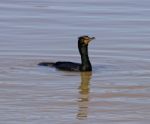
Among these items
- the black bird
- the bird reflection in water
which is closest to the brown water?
the bird reflection in water

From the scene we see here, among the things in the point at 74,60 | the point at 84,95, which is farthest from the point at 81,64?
the point at 84,95

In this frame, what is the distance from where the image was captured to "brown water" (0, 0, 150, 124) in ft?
45.6

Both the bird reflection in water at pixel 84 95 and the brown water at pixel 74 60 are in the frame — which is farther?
the brown water at pixel 74 60

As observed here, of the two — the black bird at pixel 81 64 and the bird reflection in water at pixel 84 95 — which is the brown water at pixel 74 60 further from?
the black bird at pixel 81 64

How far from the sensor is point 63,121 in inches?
516

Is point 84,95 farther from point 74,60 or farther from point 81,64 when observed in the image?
point 74,60

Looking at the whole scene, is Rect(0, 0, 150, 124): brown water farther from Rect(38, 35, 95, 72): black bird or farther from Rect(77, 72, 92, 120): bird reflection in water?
Rect(38, 35, 95, 72): black bird

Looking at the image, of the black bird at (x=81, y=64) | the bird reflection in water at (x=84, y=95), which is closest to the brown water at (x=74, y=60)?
the bird reflection in water at (x=84, y=95)

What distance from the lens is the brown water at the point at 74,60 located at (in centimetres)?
1390

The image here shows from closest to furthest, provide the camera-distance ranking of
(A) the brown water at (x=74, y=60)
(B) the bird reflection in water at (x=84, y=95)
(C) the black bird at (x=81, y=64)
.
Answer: (B) the bird reflection in water at (x=84, y=95), (A) the brown water at (x=74, y=60), (C) the black bird at (x=81, y=64)

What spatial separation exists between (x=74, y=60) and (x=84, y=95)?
13.9 ft

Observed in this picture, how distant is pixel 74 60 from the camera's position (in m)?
19.9

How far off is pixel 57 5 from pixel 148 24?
5.67 metres

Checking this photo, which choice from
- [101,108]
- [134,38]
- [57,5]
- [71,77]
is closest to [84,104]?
[101,108]
